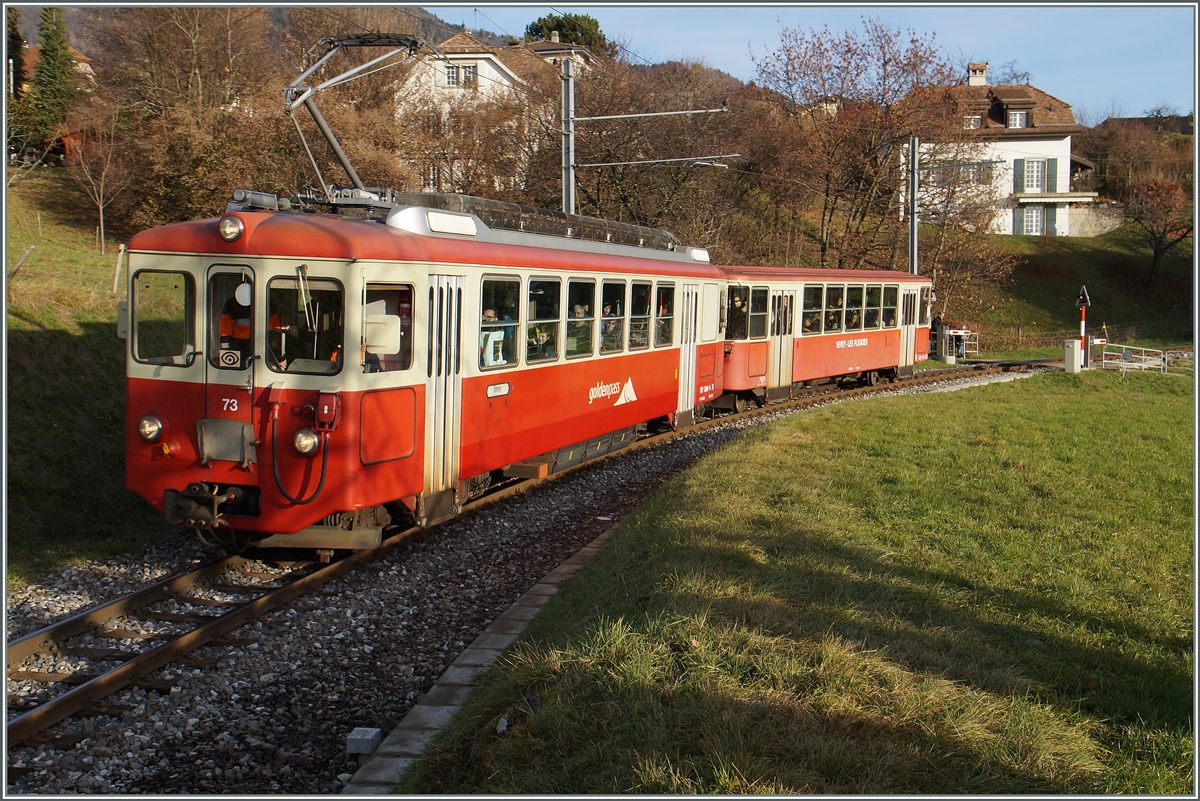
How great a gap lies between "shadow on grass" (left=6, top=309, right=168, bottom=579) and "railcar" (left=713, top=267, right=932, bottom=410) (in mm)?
9948

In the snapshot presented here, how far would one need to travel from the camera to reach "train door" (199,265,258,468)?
7.45 metres

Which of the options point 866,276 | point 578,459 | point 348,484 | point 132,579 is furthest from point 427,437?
point 866,276

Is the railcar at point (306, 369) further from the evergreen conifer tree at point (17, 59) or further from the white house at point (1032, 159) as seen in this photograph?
the white house at point (1032, 159)

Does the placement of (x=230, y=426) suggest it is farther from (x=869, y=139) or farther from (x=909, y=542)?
(x=869, y=139)

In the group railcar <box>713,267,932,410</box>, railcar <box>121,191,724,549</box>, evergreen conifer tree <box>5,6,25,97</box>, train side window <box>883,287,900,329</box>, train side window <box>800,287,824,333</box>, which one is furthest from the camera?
evergreen conifer tree <box>5,6,25,97</box>

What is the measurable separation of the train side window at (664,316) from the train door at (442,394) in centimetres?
530

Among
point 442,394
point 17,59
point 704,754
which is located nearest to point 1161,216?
point 442,394

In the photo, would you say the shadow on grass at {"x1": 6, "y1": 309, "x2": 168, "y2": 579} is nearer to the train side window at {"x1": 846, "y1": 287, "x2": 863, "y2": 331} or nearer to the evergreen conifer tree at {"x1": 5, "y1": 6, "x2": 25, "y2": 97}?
the train side window at {"x1": 846, "y1": 287, "x2": 863, "y2": 331}

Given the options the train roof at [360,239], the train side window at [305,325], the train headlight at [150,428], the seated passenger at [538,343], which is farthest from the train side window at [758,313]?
the train headlight at [150,428]

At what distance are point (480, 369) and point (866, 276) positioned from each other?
1477 cm

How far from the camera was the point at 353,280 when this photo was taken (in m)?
7.40

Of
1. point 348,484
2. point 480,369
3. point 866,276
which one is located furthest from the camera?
point 866,276

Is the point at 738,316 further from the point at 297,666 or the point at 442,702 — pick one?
the point at 442,702

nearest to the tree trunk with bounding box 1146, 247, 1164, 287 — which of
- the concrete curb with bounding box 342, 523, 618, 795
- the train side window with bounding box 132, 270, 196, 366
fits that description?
the concrete curb with bounding box 342, 523, 618, 795
